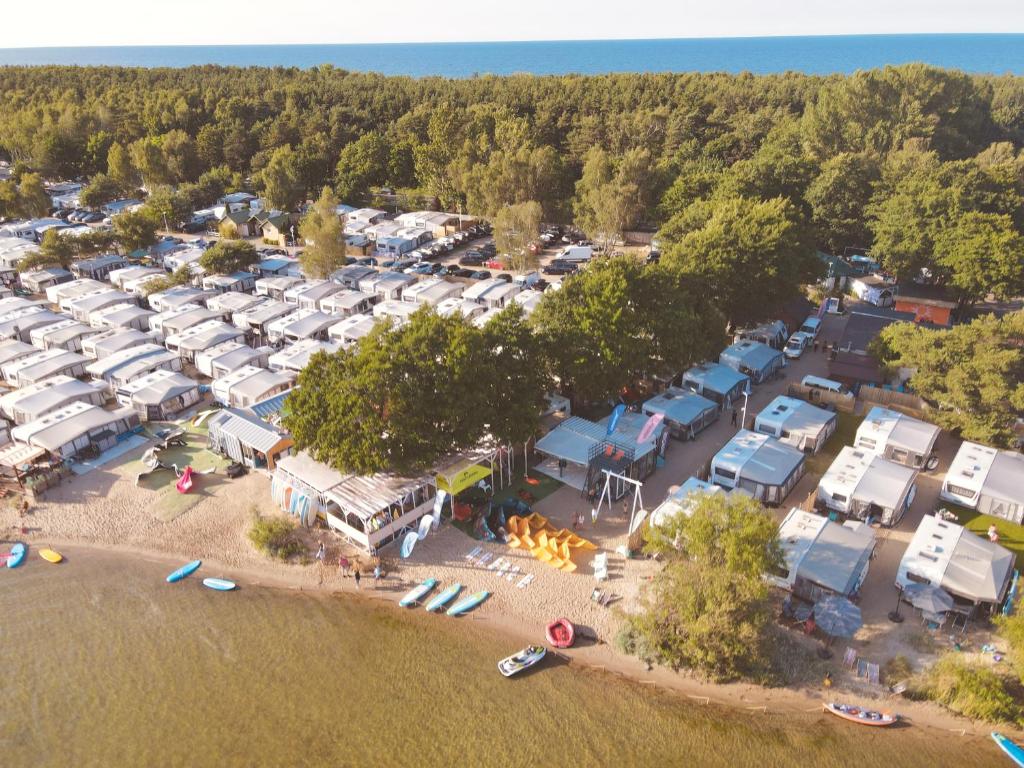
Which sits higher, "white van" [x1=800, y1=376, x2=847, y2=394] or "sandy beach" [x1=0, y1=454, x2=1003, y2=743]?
"white van" [x1=800, y1=376, x2=847, y2=394]

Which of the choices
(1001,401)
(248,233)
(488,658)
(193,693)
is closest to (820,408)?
(1001,401)

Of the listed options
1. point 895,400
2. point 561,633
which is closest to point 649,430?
point 561,633

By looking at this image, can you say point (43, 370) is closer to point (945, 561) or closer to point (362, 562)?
point (362, 562)

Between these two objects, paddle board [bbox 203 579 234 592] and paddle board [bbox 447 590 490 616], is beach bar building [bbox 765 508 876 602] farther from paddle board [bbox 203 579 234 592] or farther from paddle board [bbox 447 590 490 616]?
paddle board [bbox 203 579 234 592]

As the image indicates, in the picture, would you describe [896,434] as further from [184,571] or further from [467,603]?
[184,571]

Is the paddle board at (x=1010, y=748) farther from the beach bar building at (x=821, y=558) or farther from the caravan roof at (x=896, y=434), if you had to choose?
Answer: the caravan roof at (x=896, y=434)

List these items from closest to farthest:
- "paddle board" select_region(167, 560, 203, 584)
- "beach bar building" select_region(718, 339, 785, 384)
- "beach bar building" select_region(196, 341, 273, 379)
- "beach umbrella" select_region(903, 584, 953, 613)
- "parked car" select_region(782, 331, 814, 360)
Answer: "beach umbrella" select_region(903, 584, 953, 613), "paddle board" select_region(167, 560, 203, 584), "beach bar building" select_region(196, 341, 273, 379), "beach bar building" select_region(718, 339, 785, 384), "parked car" select_region(782, 331, 814, 360)

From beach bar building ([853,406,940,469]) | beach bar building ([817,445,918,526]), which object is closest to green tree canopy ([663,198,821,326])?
beach bar building ([853,406,940,469])
